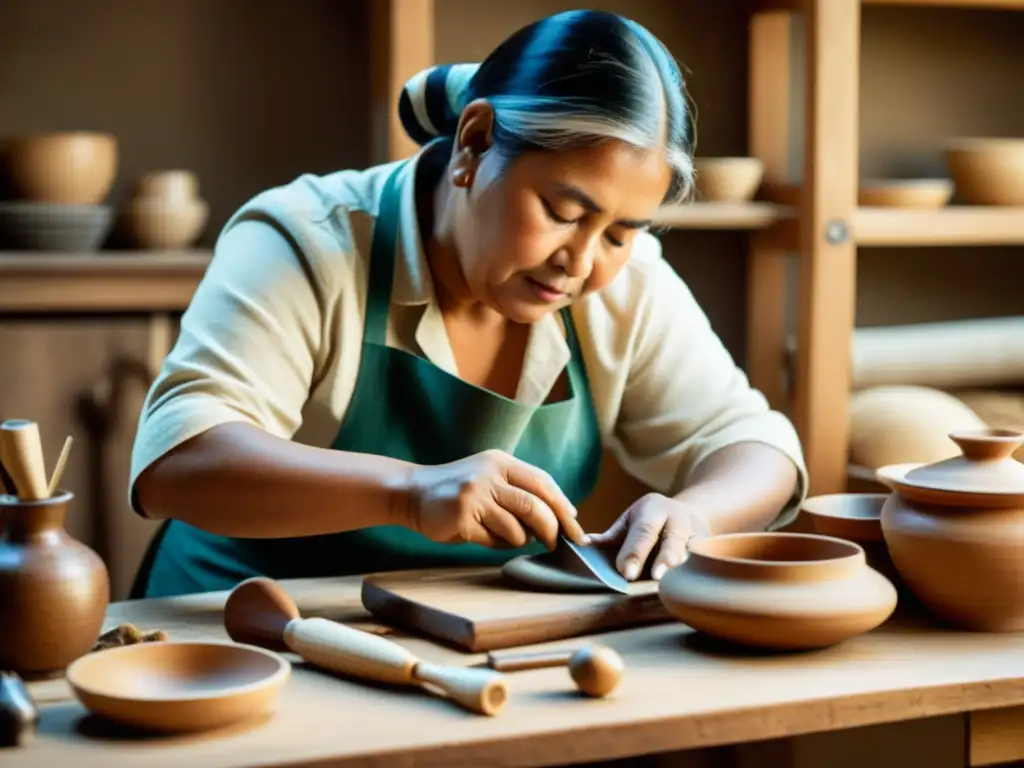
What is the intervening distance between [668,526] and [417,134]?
0.79 m

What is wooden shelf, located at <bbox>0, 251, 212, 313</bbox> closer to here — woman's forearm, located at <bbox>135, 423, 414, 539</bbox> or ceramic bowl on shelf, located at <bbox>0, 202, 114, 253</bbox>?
ceramic bowl on shelf, located at <bbox>0, 202, 114, 253</bbox>

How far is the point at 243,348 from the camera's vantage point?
6.11ft

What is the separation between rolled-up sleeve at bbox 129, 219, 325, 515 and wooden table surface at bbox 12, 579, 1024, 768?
285 millimetres

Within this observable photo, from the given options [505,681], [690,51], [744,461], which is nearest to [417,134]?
[744,461]

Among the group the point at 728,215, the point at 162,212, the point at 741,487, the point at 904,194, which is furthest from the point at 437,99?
the point at 904,194

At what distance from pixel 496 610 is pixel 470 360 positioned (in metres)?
0.63

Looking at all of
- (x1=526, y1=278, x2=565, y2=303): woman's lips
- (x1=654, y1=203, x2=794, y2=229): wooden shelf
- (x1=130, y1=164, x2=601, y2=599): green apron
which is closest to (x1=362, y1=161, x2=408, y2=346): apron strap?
(x1=130, y1=164, x2=601, y2=599): green apron

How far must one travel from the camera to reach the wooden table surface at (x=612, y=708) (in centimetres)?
121

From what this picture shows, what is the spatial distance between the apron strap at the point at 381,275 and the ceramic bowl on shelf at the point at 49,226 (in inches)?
37.7

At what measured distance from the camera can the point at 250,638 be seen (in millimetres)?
1531

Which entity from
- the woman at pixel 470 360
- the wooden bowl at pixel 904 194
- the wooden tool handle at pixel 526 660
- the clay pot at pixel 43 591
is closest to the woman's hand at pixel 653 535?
the woman at pixel 470 360

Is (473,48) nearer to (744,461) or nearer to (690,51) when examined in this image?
(690,51)

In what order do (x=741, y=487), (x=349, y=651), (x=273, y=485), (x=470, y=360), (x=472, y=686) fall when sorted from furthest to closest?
(x=470, y=360) → (x=741, y=487) → (x=273, y=485) → (x=349, y=651) → (x=472, y=686)

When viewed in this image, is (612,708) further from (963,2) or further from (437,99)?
(963,2)
